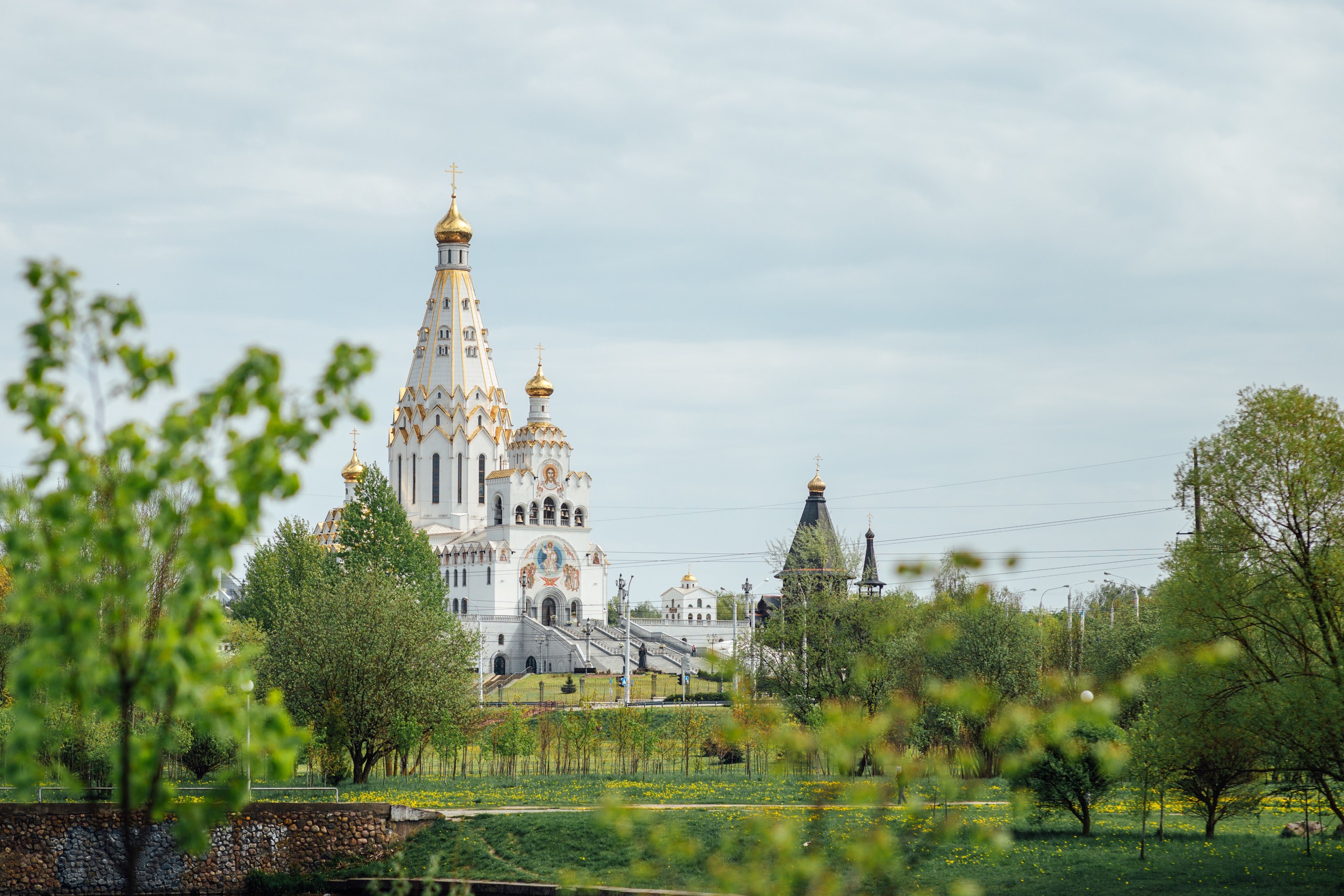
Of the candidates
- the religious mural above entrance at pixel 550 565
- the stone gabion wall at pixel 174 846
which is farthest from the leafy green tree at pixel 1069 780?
the religious mural above entrance at pixel 550 565

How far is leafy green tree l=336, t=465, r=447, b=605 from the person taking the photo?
A: 178 ft

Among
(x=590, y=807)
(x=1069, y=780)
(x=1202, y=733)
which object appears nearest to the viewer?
(x=1202, y=733)

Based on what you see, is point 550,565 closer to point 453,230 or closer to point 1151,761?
point 453,230

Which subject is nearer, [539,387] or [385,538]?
[385,538]

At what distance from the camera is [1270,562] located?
19.3m

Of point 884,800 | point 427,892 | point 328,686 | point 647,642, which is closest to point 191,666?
point 884,800

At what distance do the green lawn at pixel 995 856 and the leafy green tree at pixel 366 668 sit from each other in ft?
23.4

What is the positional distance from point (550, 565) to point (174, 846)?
6860 cm

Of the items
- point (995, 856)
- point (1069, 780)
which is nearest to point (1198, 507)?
point (1069, 780)

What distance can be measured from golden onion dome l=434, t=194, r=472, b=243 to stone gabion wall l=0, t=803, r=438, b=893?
7637 centimetres

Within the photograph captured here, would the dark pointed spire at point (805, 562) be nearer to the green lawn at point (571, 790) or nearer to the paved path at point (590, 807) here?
the green lawn at point (571, 790)

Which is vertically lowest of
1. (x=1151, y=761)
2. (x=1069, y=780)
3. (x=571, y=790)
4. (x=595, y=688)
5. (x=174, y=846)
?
(x=174, y=846)

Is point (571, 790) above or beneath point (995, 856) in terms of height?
beneath

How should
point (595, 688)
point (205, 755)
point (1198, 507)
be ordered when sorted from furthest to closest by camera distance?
point (595, 688)
point (205, 755)
point (1198, 507)
